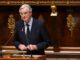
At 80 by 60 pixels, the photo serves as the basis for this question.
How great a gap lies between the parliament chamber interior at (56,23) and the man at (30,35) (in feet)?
6.81

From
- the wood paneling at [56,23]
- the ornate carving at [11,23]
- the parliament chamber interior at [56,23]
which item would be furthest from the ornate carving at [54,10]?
the ornate carving at [11,23]

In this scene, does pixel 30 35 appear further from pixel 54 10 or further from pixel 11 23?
pixel 11 23

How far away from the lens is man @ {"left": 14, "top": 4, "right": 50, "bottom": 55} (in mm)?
5156


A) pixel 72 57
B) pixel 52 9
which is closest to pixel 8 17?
pixel 52 9

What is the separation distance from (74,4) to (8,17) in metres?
1.37

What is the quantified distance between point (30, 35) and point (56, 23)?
247 cm

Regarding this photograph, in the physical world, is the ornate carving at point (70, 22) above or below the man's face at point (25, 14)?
below

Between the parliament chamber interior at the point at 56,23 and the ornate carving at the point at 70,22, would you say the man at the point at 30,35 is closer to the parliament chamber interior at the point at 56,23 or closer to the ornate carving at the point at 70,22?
Result: the parliament chamber interior at the point at 56,23

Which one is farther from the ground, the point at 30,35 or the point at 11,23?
the point at 30,35

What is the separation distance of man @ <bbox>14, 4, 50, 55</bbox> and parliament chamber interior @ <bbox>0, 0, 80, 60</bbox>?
2.07 meters

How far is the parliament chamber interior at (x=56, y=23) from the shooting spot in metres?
7.54

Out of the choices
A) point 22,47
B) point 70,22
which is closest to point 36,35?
point 22,47

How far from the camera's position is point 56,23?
7750mm

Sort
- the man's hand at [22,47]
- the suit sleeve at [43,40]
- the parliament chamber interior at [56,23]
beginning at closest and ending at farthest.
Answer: the man's hand at [22,47] < the suit sleeve at [43,40] < the parliament chamber interior at [56,23]
